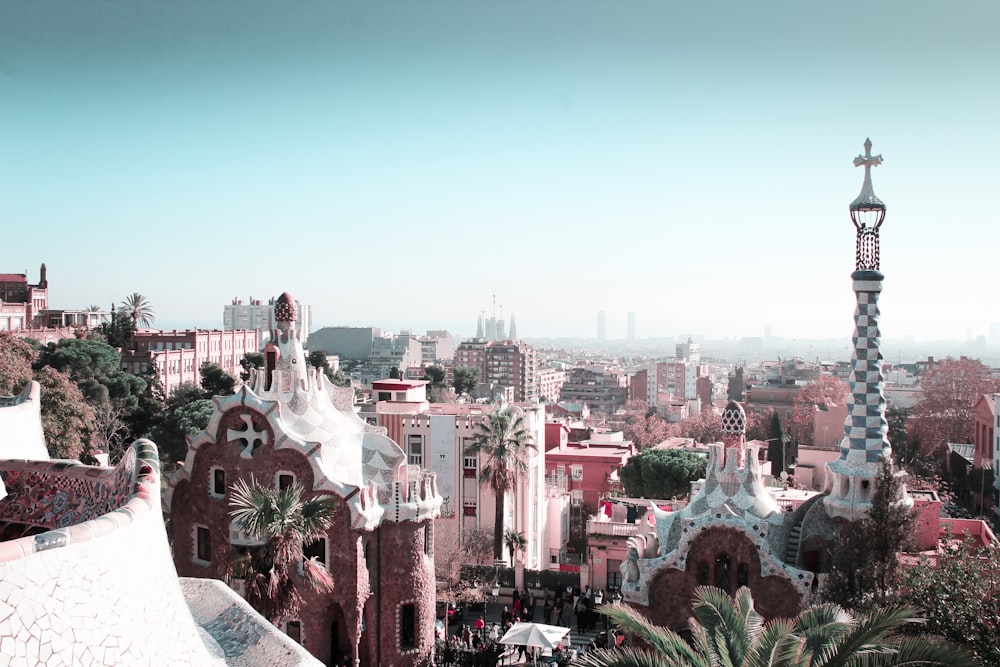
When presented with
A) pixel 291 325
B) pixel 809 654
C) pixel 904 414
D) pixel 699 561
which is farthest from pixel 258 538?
pixel 904 414

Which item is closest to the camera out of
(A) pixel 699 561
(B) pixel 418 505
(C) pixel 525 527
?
(A) pixel 699 561

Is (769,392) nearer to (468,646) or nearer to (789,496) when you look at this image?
(789,496)

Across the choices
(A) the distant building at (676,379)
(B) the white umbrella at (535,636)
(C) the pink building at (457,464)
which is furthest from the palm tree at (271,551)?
(A) the distant building at (676,379)

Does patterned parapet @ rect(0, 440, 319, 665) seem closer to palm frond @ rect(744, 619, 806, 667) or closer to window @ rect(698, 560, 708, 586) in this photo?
palm frond @ rect(744, 619, 806, 667)

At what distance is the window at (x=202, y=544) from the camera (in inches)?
794

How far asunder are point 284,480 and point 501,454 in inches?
534

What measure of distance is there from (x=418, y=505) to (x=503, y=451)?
39.5 feet

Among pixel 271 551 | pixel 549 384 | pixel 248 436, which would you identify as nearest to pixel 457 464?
pixel 248 436

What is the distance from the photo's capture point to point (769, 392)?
9775 centimetres

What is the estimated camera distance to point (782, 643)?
34.6 feet

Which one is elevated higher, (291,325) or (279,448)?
(291,325)

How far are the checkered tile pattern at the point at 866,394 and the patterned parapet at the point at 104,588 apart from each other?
1512cm

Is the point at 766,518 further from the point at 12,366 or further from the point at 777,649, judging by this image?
the point at 12,366

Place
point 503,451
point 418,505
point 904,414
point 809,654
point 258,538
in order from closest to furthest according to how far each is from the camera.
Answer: point 809,654 < point 258,538 < point 418,505 < point 503,451 < point 904,414
